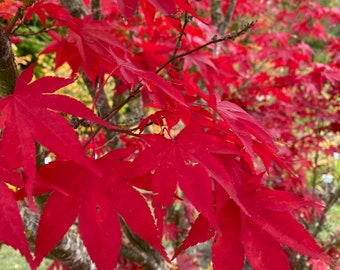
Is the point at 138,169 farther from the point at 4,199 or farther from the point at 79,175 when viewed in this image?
the point at 4,199

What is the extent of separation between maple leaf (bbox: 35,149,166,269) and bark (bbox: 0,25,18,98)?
0.95 ft

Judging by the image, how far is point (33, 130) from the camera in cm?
49

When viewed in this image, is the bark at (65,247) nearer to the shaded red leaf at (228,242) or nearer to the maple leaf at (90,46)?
the maple leaf at (90,46)

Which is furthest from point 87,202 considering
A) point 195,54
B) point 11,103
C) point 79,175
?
point 195,54

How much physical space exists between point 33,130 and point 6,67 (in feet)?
1.26

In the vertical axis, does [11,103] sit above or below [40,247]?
above

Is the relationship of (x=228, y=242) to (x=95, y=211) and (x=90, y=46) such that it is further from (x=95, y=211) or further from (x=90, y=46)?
(x=90, y=46)

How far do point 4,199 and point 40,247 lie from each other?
0.38ft

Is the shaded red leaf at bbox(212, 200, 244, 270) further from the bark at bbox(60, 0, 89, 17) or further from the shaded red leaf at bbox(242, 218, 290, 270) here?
the bark at bbox(60, 0, 89, 17)

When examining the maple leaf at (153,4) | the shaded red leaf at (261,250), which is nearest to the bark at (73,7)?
the maple leaf at (153,4)

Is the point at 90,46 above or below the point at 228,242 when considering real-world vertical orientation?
above

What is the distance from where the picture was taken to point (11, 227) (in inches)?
17.6

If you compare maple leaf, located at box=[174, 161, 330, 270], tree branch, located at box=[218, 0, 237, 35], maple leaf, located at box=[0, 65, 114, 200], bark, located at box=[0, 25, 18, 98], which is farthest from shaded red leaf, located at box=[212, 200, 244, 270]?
tree branch, located at box=[218, 0, 237, 35]

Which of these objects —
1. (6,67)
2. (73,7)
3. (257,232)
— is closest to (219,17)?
(73,7)
